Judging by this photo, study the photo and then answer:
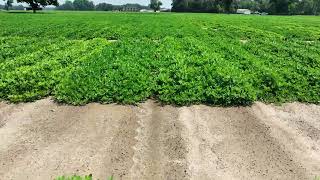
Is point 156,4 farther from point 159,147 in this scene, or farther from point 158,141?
point 159,147

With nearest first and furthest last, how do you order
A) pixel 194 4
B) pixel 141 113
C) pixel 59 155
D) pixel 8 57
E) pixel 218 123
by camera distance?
pixel 59 155, pixel 218 123, pixel 141 113, pixel 8 57, pixel 194 4

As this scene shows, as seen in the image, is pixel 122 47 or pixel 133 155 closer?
pixel 133 155

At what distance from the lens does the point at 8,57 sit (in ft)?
56.1

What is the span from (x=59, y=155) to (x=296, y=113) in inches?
251

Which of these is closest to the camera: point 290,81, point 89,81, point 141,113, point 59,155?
point 59,155

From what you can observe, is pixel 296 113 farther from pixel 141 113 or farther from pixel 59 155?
pixel 59 155

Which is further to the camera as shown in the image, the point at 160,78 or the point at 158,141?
the point at 160,78

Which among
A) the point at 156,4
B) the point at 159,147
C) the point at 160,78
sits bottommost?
the point at 156,4

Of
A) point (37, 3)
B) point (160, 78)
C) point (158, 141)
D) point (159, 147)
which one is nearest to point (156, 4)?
point (37, 3)

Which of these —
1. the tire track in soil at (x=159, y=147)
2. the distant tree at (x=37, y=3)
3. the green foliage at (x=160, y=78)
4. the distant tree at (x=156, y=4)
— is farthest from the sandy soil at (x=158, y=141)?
the distant tree at (x=156, y=4)

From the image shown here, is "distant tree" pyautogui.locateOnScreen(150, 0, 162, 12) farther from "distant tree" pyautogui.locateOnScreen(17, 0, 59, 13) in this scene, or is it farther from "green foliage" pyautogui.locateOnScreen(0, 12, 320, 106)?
"green foliage" pyautogui.locateOnScreen(0, 12, 320, 106)

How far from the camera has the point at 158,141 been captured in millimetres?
8180

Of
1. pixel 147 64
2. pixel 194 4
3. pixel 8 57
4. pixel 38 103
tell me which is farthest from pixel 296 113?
pixel 194 4

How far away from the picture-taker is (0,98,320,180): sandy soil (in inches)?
275
